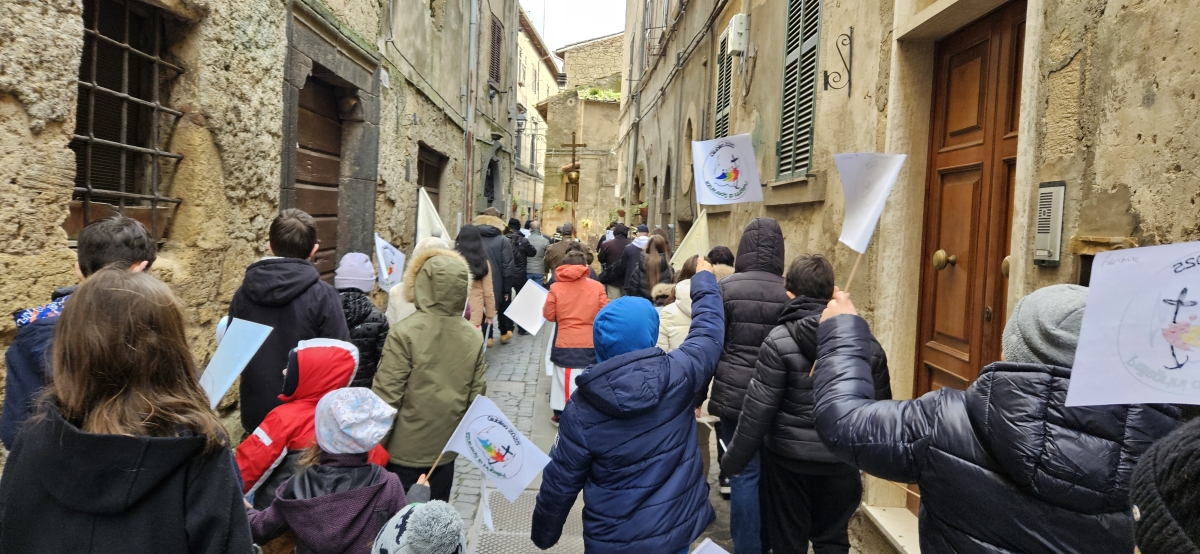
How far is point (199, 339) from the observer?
4.24 m

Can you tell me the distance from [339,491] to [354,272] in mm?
1743

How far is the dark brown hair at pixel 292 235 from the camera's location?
3309 millimetres

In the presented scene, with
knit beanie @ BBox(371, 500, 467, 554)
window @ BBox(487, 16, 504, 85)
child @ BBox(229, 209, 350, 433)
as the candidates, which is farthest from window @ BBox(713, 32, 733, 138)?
knit beanie @ BBox(371, 500, 467, 554)

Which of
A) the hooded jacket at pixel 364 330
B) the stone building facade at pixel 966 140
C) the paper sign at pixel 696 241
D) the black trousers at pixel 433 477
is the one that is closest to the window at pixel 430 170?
the stone building facade at pixel 966 140

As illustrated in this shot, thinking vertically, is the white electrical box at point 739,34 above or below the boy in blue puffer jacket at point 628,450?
above

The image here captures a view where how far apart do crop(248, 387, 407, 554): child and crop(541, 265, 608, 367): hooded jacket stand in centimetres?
319

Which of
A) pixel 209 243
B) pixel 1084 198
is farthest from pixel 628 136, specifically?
pixel 1084 198

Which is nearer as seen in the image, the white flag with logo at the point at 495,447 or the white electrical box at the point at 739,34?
the white flag with logo at the point at 495,447

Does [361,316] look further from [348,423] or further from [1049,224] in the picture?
[1049,224]

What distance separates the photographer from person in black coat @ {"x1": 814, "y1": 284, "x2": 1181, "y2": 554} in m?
1.47

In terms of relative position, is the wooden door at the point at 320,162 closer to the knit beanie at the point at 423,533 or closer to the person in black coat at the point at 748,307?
the person in black coat at the point at 748,307

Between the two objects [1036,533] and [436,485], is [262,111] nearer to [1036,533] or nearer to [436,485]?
[436,485]

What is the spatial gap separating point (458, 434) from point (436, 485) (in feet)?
1.81

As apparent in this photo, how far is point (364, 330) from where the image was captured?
3.73m
